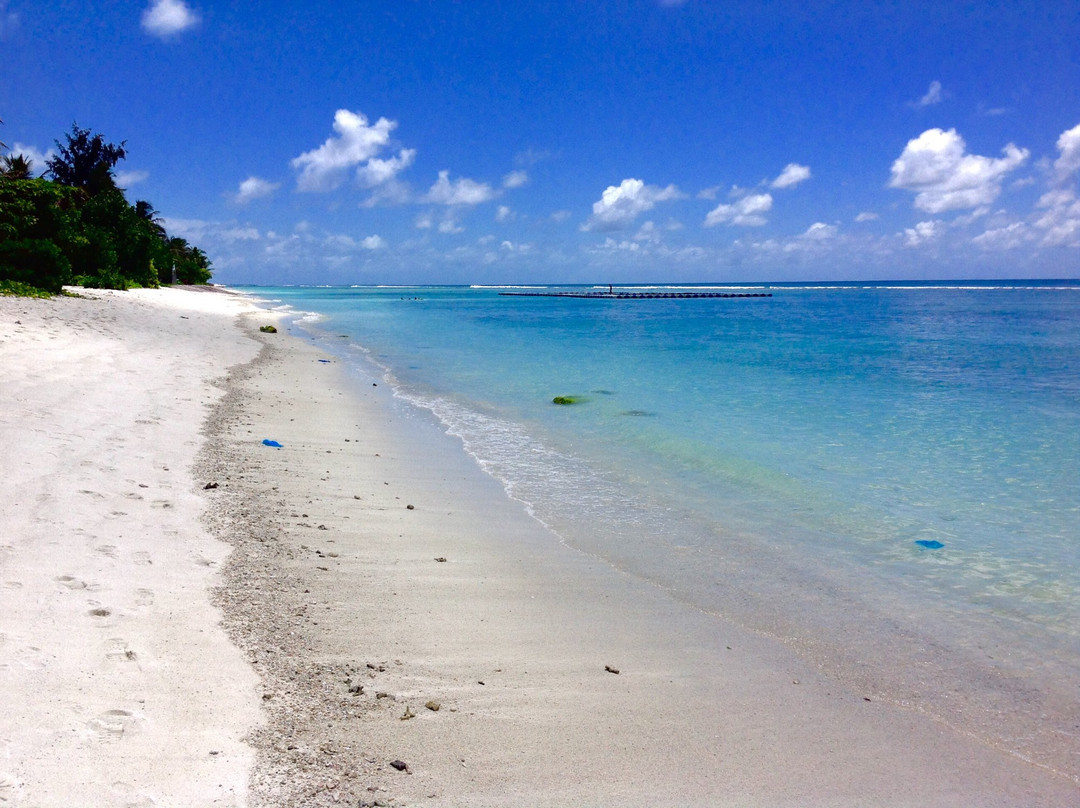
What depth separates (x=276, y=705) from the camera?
370cm

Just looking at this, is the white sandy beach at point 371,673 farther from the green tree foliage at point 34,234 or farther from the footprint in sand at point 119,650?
the green tree foliage at point 34,234

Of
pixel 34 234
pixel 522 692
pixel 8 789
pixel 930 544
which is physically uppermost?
pixel 34 234

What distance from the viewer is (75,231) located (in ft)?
111

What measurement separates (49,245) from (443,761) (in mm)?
31157

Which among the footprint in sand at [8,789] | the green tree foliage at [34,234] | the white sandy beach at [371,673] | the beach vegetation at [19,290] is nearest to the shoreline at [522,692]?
the white sandy beach at [371,673]

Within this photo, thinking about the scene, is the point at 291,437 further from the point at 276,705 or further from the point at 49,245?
the point at 49,245

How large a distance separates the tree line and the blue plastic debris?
29950 millimetres

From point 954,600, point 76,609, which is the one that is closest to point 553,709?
point 76,609

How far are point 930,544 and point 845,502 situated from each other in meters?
1.54

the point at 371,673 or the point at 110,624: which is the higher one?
the point at 110,624

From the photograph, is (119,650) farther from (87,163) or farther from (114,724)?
(87,163)

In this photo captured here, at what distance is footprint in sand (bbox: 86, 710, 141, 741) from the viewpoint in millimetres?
3191

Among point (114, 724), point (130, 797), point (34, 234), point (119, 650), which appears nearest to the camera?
point (130, 797)

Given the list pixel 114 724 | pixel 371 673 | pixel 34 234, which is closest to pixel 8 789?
pixel 114 724
